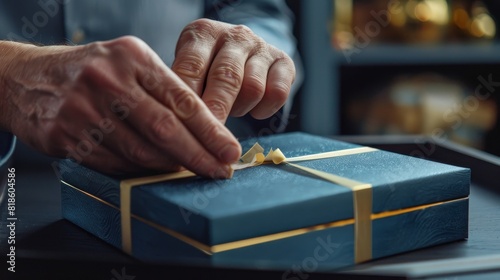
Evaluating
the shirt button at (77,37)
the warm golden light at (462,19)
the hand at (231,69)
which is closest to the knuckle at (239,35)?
the hand at (231,69)

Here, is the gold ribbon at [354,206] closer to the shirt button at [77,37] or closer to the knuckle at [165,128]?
the knuckle at [165,128]

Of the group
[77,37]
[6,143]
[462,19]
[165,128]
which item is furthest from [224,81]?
[462,19]

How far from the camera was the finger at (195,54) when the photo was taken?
53 centimetres

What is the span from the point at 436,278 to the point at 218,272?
0.11 meters

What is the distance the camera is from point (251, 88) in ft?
1.83

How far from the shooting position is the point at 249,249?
39 centimetres

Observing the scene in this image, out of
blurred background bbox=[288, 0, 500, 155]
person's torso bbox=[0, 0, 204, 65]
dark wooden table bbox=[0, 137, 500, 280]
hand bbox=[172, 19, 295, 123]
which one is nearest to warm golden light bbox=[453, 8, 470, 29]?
blurred background bbox=[288, 0, 500, 155]

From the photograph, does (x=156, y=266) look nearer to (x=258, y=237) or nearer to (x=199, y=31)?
(x=258, y=237)

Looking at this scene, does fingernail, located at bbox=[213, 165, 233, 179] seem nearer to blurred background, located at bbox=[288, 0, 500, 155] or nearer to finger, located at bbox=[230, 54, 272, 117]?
finger, located at bbox=[230, 54, 272, 117]

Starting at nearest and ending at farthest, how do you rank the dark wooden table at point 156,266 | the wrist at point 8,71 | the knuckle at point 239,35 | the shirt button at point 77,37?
the dark wooden table at point 156,266, the wrist at point 8,71, the knuckle at point 239,35, the shirt button at point 77,37

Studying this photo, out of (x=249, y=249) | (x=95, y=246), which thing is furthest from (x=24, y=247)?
(x=249, y=249)

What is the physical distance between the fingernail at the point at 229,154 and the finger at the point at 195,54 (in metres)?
0.10

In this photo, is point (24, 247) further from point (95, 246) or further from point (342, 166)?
point (342, 166)

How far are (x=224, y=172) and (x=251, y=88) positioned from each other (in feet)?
0.42
